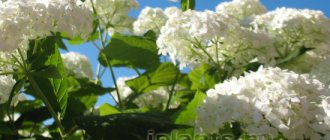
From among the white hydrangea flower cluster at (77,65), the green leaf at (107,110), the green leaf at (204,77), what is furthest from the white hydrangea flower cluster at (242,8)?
the green leaf at (107,110)

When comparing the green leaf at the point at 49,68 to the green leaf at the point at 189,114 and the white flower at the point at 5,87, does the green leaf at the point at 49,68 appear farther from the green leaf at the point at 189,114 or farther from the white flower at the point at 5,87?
the green leaf at the point at 189,114

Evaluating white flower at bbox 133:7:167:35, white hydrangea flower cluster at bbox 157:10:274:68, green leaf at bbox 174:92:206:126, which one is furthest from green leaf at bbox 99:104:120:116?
white flower at bbox 133:7:167:35

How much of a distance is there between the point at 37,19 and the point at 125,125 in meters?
0.58

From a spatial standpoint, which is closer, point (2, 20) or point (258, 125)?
point (258, 125)

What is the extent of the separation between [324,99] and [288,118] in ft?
0.66

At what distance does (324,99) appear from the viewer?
202 cm

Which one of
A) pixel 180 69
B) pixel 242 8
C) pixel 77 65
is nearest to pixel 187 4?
pixel 180 69

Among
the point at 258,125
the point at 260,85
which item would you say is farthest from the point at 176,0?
the point at 258,125

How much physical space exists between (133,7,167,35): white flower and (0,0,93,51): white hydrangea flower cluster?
1.59 metres

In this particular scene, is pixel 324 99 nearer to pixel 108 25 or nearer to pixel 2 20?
pixel 2 20

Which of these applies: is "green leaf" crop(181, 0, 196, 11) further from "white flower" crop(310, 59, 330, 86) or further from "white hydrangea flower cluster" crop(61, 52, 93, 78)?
"white hydrangea flower cluster" crop(61, 52, 93, 78)

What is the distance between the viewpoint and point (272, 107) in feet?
6.37

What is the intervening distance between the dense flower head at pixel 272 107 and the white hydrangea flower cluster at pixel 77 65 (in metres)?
2.43

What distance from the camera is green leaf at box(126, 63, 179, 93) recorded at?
335 cm
